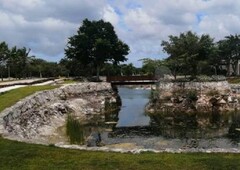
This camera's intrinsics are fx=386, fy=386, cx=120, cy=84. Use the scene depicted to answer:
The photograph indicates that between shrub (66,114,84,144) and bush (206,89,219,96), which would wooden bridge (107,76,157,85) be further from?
shrub (66,114,84,144)

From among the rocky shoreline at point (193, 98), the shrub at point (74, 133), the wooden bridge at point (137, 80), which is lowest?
the shrub at point (74, 133)

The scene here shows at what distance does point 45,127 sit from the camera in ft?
122

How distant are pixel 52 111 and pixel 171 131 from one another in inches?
539

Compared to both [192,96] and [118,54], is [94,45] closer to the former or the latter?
[118,54]

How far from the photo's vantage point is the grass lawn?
1494cm

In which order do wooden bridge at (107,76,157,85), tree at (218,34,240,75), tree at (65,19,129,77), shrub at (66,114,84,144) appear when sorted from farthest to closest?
tree at (218,34,240,75) < tree at (65,19,129,77) < wooden bridge at (107,76,157,85) < shrub at (66,114,84,144)

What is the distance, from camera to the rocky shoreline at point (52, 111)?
93.8 feet

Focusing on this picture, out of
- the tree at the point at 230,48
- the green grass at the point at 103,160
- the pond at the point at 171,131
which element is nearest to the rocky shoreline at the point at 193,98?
the pond at the point at 171,131

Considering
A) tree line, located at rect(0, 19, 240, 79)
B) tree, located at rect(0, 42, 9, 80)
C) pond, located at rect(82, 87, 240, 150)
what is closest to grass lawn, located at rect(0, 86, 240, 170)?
pond, located at rect(82, 87, 240, 150)

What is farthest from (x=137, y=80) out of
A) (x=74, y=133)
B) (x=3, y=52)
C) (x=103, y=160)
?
(x=103, y=160)

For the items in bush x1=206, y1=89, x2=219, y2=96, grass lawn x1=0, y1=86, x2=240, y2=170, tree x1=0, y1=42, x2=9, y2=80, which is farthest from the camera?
tree x1=0, y1=42, x2=9, y2=80

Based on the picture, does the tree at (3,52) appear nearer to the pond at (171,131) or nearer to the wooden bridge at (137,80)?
the wooden bridge at (137,80)

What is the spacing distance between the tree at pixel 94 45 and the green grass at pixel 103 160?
62898 mm

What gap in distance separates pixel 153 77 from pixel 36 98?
31725mm
